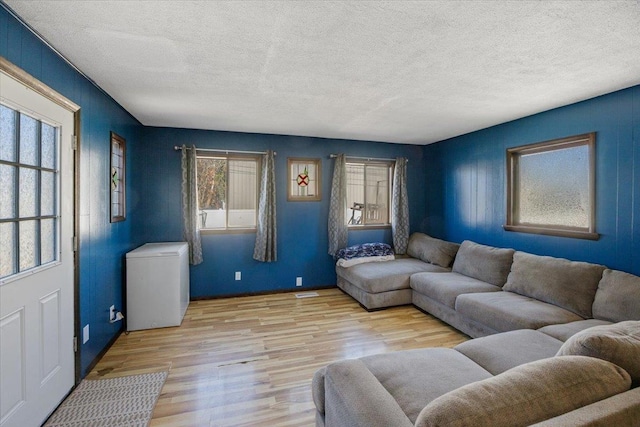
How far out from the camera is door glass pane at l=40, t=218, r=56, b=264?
6.24 ft

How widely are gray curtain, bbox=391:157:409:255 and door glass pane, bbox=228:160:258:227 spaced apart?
232 cm

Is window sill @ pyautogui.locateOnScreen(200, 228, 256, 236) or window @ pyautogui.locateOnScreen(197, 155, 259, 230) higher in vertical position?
window @ pyautogui.locateOnScreen(197, 155, 259, 230)

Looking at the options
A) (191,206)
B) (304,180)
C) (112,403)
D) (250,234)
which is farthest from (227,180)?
(112,403)

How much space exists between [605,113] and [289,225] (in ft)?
12.5

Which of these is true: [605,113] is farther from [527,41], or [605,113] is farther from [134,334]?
[134,334]

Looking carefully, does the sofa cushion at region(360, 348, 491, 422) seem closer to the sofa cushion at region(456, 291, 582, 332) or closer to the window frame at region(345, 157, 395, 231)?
the sofa cushion at region(456, 291, 582, 332)

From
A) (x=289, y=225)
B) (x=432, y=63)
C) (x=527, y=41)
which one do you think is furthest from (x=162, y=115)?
(x=527, y=41)

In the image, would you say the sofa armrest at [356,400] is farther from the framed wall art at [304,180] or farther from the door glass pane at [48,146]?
the framed wall art at [304,180]

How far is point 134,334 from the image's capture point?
10.6ft

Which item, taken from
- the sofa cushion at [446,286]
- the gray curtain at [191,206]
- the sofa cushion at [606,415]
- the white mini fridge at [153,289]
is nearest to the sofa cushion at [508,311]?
the sofa cushion at [446,286]

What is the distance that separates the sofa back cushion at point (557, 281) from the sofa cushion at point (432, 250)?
43.6 inches

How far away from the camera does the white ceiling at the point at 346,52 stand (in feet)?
5.17

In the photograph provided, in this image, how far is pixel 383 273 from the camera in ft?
13.1

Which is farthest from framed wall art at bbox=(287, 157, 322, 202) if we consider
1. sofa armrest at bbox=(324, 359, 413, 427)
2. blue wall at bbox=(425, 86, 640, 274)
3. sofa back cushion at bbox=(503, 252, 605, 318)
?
sofa armrest at bbox=(324, 359, 413, 427)
